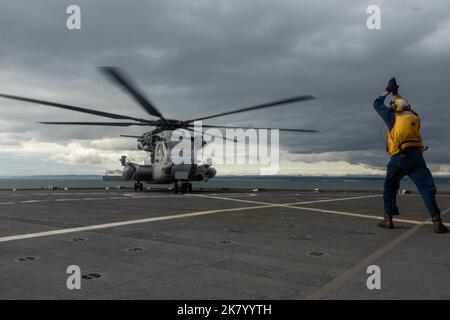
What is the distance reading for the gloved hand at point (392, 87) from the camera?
733 centimetres

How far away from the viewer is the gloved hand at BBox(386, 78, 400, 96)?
289 inches

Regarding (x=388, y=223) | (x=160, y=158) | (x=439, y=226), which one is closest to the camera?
(x=439, y=226)

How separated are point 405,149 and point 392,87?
4.39 feet

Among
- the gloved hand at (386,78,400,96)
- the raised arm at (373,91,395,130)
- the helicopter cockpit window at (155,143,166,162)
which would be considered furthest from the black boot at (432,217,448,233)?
the helicopter cockpit window at (155,143,166,162)

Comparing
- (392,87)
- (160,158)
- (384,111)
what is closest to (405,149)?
(384,111)

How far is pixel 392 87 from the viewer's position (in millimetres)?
7367

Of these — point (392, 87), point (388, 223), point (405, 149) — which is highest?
point (392, 87)

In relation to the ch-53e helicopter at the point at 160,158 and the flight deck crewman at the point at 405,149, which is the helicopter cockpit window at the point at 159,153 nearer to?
the ch-53e helicopter at the point at 160,158

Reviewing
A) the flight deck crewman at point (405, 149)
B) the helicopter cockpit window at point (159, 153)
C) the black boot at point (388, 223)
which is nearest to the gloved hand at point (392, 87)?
the flight deck crewman at point (405, 149)

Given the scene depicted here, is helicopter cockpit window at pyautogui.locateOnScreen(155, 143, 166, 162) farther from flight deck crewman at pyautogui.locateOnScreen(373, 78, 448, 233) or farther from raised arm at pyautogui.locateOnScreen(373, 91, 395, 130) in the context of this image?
flight deck crewman at pyautogui.locateOnScreen(373, 78, 448, 233)

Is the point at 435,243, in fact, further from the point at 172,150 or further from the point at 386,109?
the point at 172,150

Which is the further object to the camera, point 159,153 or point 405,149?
point 159,153

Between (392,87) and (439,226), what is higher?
(392,87)

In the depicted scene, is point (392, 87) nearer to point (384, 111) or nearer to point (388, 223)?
point (384, 111)
